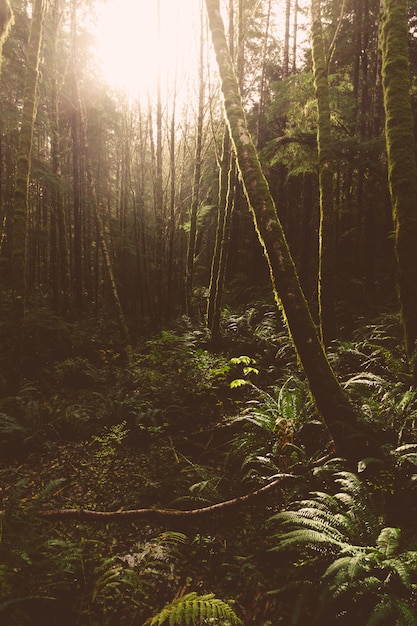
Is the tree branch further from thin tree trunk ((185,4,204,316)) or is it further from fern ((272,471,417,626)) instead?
thin tree trunk ((185,4,204,316))

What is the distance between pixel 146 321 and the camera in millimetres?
18750

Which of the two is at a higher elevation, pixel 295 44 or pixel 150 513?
pixel 295 44

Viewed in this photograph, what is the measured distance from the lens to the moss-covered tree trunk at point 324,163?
7.76 m

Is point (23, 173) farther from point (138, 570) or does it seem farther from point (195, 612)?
point (195, 612)

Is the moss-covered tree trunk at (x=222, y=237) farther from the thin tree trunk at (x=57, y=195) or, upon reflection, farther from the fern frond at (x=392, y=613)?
the fern frond at (x=392, y=613)

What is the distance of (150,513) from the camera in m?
4.59

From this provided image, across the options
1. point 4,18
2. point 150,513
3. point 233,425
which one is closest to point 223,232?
point 233,425

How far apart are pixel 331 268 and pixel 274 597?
6128 millimetres

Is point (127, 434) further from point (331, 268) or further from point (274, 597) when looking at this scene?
point (331, 268)

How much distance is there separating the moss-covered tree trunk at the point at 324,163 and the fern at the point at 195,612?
560 centimetres

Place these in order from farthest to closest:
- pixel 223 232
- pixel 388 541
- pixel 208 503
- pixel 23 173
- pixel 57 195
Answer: pixel 57 195 → pixel 223 232 → pixel 23 173 → pixel 208 503 → pixel 388 541

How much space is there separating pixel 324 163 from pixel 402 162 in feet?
9.35

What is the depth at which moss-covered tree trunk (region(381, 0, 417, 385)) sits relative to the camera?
17.1 feet

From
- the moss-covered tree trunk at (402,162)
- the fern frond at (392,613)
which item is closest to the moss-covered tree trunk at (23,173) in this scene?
the moss-covered tree trunk at (402,162)
